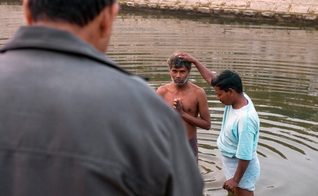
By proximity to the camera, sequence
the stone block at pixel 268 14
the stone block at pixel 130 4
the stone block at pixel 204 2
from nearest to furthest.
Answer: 1. the stone block at pixel 268 14
2. the stone block at pixel 204 2
3. the stone block at pixel 130 4

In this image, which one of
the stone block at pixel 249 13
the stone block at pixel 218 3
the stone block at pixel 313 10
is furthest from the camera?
the stone block at pixel 218 3

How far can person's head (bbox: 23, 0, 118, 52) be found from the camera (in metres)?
1.65

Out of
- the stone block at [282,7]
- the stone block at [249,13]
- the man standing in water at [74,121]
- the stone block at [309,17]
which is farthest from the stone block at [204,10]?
the man standing in water at [74,121]

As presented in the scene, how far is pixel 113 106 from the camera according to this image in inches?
60.9

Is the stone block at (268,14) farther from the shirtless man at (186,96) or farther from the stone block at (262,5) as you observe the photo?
the shirtless man at (186,96)

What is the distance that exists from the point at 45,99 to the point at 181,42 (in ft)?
47.6

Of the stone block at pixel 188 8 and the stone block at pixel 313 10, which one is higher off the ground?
the stone block at pixel 313 10

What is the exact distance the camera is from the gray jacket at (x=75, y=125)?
153 cm

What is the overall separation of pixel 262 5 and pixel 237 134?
16827 mm

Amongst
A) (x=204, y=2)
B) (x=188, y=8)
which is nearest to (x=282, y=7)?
(x=204, y=2)

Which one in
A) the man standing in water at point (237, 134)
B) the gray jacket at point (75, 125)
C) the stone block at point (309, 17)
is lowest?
the stone block at point (309, 17)

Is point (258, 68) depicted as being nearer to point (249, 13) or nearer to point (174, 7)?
point (249, 13)

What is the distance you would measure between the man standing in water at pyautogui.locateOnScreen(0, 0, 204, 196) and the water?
470 centimetres

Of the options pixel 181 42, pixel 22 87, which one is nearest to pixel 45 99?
Answer: pixel 22 87
